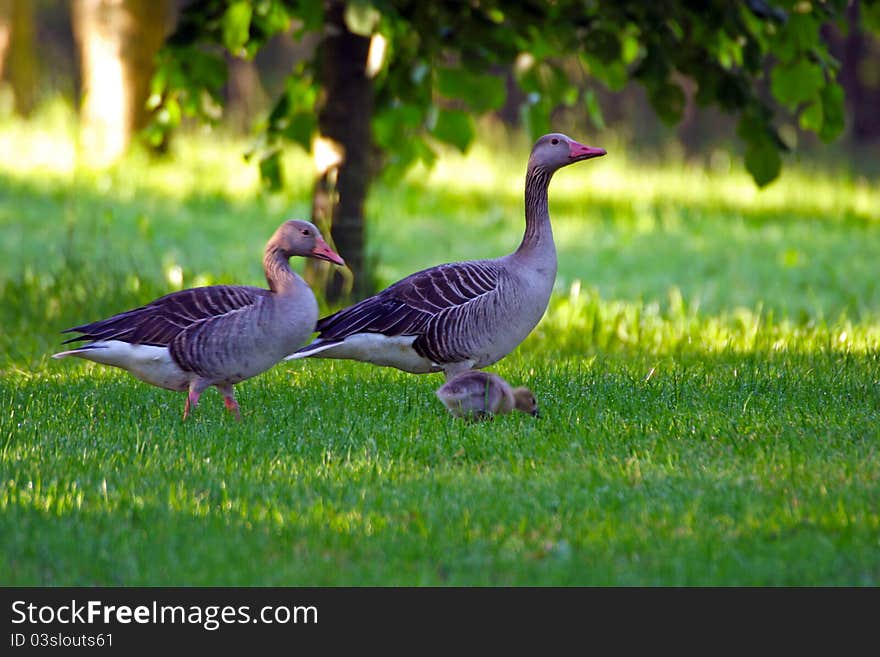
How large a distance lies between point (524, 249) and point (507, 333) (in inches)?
23.9

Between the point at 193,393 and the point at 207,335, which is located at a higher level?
the point at 207,335

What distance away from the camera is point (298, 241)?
7336mm

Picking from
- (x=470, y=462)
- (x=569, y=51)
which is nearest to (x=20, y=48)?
(x=569, y=51)

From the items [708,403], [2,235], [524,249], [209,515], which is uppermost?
[2,235]

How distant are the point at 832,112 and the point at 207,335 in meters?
5.16

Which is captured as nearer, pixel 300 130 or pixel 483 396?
pixel 483 396

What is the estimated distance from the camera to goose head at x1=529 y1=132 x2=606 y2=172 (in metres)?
8.14

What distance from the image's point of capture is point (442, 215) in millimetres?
19047

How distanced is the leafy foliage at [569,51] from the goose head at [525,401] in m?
2.95

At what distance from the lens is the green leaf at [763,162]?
31.4 feet

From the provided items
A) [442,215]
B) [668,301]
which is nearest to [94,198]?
[442,215]

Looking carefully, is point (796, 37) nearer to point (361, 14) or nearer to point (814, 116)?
point (814, 116)

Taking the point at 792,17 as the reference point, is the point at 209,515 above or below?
below

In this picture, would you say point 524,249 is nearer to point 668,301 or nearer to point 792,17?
point 792,17
